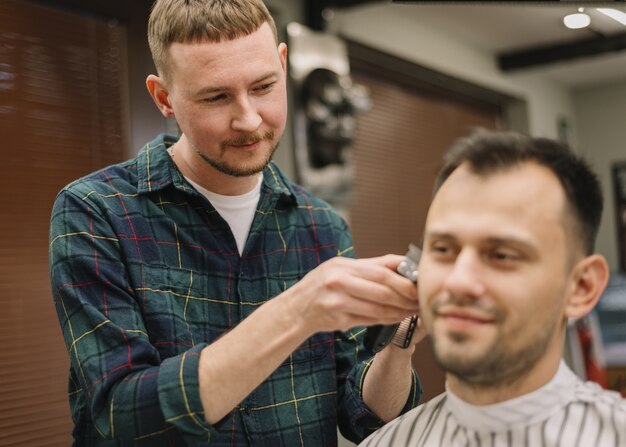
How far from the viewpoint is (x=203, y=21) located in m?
1.60

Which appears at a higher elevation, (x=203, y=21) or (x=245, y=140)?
(x=203, y=21)

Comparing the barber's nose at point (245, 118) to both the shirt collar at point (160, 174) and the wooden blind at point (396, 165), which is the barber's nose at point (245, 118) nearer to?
the shirt collar at point (160, 174)

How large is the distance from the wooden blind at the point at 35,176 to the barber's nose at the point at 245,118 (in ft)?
5.02

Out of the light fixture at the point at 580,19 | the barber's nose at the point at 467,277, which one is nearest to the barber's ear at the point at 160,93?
the barber's nose at the point at 467,277

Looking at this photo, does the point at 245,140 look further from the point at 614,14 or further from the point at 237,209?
the point at 614,14

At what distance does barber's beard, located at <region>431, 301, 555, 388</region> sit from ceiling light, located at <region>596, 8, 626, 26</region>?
3.06ft

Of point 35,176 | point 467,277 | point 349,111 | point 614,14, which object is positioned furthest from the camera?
point 349,111

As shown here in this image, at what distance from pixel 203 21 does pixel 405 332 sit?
80 cm

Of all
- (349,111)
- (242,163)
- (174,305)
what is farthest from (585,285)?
(349,111)

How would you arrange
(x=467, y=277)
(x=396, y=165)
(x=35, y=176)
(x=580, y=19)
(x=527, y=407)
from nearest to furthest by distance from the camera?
(x=467, y=277) → (x=527, y=407) → (x=580, y=19) → (x=35, y=176) → (x=396, y=165)

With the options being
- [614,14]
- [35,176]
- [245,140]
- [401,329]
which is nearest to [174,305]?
[245,140]

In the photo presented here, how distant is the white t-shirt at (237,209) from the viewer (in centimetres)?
177

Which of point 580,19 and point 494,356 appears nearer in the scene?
point 494,356

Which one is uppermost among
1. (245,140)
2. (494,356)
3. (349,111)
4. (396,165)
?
(349,111)
